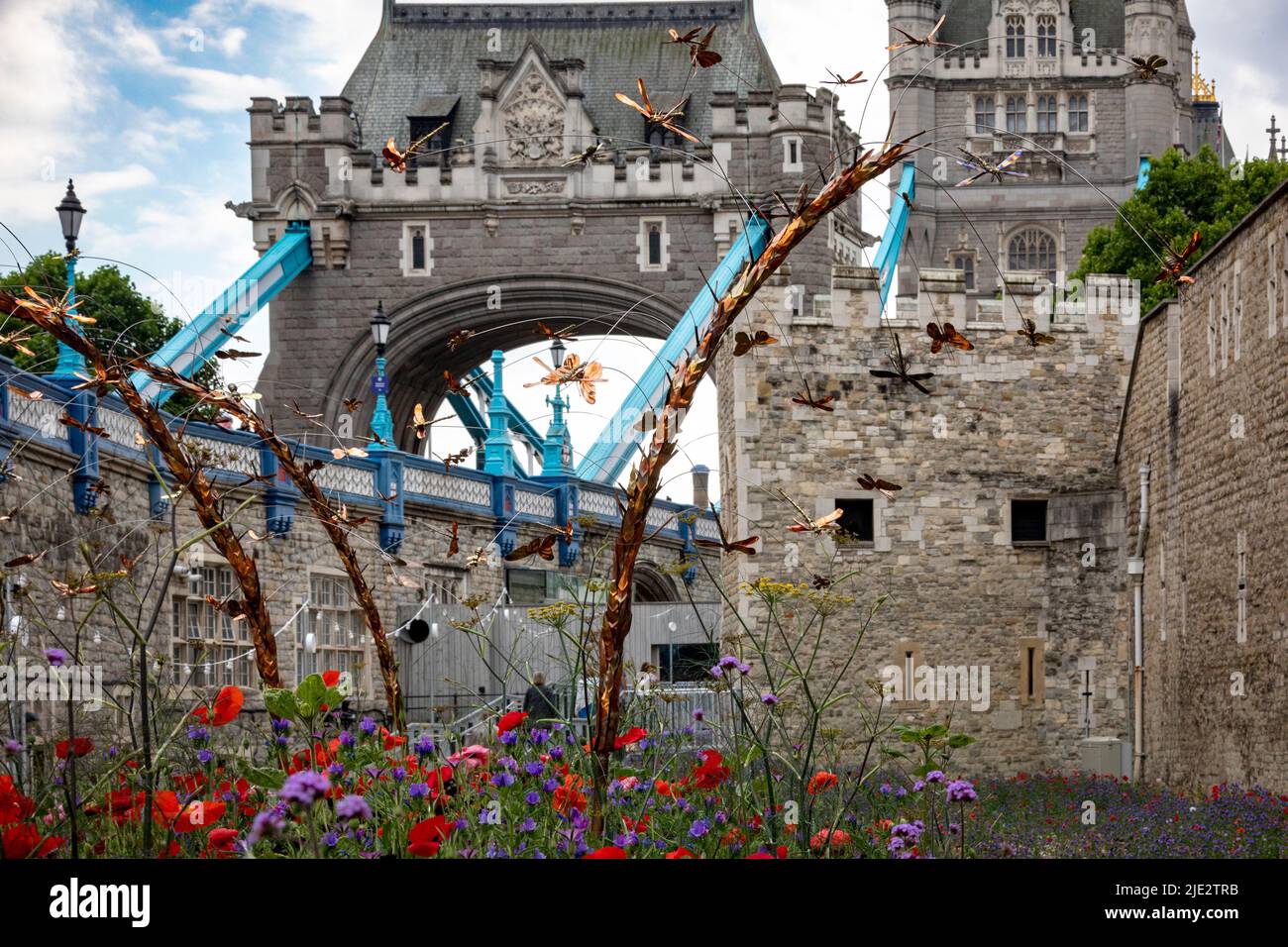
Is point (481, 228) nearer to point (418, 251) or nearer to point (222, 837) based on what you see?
point (418, 251)

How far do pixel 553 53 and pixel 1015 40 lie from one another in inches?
533

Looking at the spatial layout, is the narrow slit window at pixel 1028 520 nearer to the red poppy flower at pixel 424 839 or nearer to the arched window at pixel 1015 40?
the red poppy flower at pixel 424 839

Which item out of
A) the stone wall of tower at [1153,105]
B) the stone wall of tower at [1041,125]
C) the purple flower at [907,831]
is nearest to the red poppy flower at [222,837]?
the purple flower at [907,831]

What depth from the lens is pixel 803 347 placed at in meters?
15.7

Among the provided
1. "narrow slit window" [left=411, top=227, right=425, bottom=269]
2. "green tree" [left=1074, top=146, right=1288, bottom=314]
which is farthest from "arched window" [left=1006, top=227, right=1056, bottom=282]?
"narrow slit window" [left=411, top=227, right=425, bottom=269]

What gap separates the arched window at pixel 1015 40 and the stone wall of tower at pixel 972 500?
29.5 meters

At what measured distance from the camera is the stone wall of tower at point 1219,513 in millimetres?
10719

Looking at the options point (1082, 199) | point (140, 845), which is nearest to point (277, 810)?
point (140, 845)

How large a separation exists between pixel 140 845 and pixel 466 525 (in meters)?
17.2

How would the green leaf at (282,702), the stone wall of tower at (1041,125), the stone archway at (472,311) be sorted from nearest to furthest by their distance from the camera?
the green leaf at (282,702) → the stone archway at (472,311) → the stone wall of tower at (1041,125)

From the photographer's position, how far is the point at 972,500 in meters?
15.6

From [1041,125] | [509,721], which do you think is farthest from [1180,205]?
[509,721]

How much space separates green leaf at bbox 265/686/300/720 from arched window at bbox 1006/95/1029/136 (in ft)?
133
